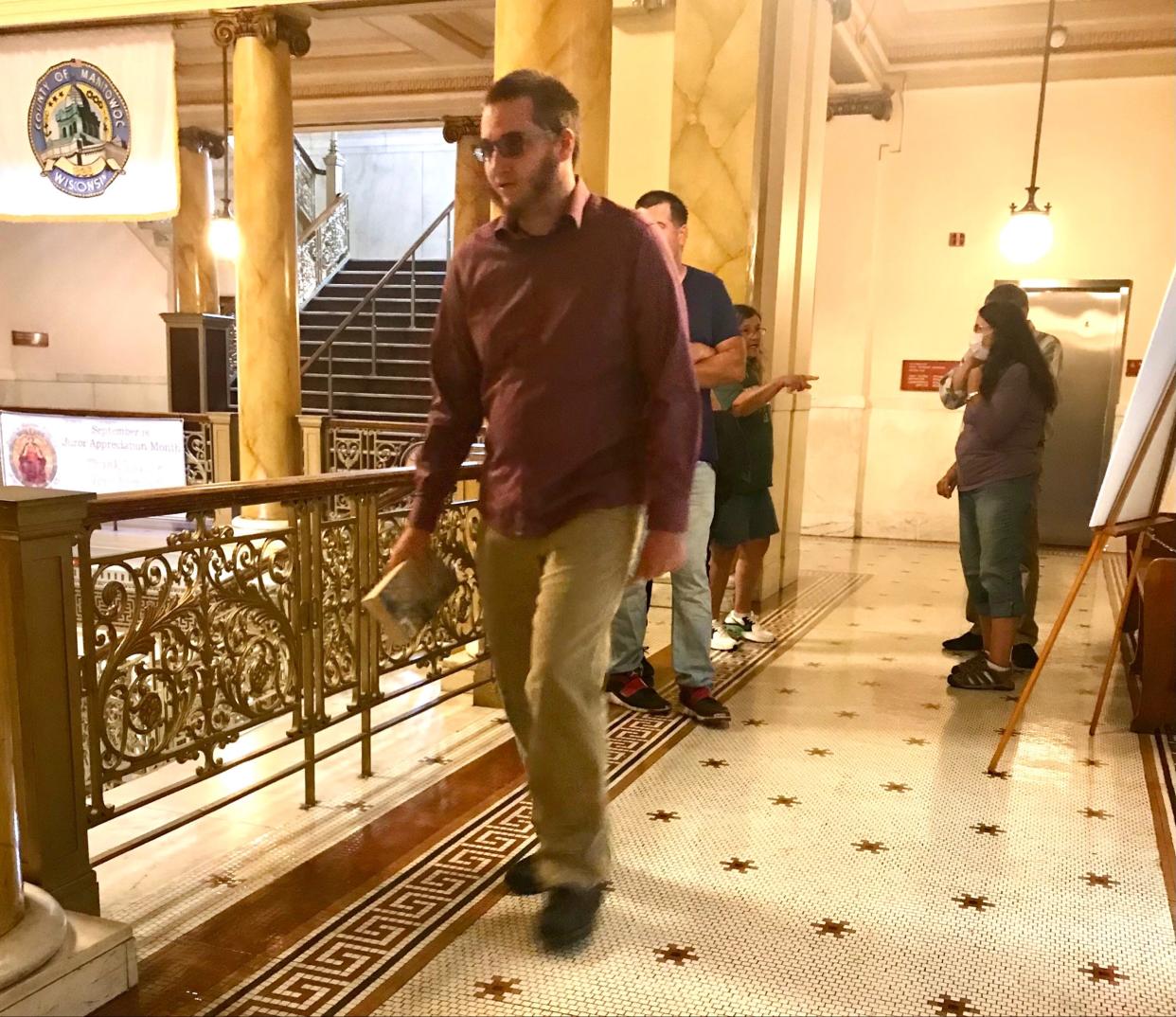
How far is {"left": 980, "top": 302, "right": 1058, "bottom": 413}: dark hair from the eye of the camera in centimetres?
395

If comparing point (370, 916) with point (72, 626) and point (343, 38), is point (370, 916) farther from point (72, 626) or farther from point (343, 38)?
point (343, 38)

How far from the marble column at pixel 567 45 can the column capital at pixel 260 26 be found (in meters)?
4.54

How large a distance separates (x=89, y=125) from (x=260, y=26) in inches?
62.9

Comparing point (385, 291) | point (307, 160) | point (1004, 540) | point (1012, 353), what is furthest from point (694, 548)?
point (307, 160)

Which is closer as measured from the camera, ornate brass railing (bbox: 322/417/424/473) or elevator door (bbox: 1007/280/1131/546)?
ornate brass railing (bbox: 322/417/424/473)

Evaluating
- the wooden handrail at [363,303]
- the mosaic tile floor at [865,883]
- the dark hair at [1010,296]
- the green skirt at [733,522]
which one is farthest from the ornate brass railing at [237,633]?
the wooden handrail at [363,303]

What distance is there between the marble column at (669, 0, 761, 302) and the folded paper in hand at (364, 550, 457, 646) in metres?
3.41

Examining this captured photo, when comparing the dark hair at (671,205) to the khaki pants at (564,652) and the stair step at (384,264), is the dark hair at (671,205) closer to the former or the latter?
the khaki pants at (564,652)

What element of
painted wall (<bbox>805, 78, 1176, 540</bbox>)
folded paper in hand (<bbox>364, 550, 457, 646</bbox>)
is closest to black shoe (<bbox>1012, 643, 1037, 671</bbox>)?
folded paper in hand (<bbox>364, 550, 457, 646</bbox>)

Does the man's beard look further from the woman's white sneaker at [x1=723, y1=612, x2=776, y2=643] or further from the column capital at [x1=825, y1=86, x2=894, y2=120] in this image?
the column capital at [x1=825, y1=86, x2=894, y2=120]

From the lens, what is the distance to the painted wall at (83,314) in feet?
46.1

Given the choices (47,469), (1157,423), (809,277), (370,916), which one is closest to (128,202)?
(47,469)

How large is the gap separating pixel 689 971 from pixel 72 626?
1.47m

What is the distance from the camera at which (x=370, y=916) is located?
226 centimetres
